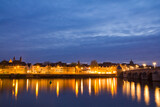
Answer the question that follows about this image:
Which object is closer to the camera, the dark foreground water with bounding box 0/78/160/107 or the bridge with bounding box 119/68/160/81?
the dark foreground water with bounding box 0/78/160/107

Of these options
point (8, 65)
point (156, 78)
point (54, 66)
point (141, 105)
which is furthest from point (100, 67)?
point (141, 105)

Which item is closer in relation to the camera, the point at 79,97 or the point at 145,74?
the point at 79,97

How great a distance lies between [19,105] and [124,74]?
333 feet

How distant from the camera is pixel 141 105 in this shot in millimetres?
29672

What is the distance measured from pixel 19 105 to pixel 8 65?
139 m

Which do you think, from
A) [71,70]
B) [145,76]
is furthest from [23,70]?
[145,76]

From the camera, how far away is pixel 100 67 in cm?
18012

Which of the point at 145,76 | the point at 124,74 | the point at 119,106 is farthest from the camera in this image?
the point at 124,74

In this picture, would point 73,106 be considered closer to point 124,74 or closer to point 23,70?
point 124,74

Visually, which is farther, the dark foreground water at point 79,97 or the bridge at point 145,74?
the bridge at point 145,74

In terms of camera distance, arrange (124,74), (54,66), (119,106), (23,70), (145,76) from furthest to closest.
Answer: (54,66), (23,70), (124,74), (145,76), (119,106)

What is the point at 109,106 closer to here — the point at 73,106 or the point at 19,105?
the point at 73,106

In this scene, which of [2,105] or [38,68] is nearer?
[2,105]

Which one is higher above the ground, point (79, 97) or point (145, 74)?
point (145, 74)
